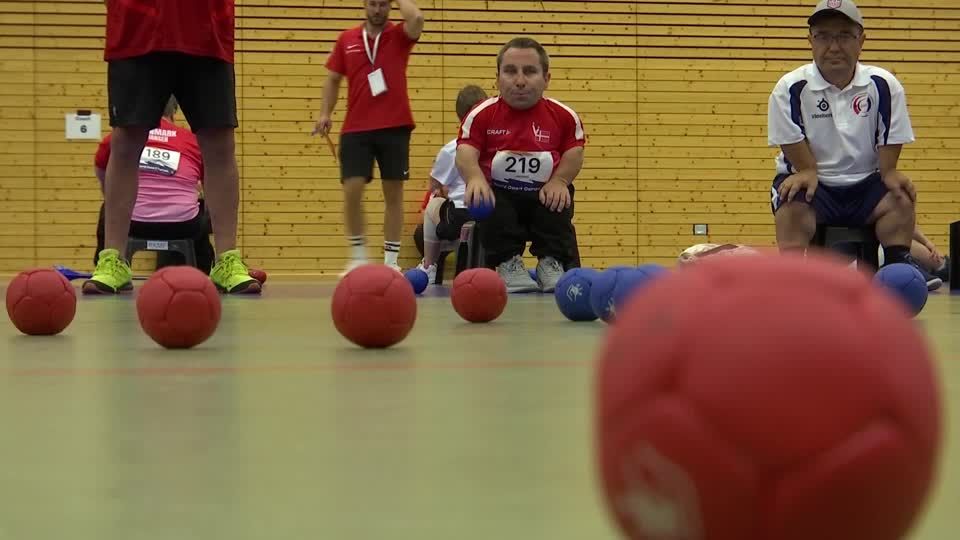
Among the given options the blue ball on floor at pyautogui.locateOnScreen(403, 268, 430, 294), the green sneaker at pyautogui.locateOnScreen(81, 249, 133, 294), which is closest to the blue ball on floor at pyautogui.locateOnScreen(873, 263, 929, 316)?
the green sneaker at pyautogui.locateOnScreen(81, 249, 133, 294)

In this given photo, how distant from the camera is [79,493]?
1322 mm

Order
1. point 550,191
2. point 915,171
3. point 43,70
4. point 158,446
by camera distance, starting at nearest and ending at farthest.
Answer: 1. point 158,446
2. point 550,191
3. point 43,70
4. point 915,171

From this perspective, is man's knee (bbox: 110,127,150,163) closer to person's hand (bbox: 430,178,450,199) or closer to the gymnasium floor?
the gymnasium floor

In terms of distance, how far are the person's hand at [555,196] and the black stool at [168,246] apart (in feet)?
8.37

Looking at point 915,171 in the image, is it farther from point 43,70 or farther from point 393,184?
point 43,70

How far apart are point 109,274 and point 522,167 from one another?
2.37 meters

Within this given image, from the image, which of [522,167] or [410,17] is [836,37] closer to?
[522,167]

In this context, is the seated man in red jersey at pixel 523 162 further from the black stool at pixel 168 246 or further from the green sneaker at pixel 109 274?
the black stool at pixel 168 246

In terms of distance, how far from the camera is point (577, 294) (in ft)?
13.4

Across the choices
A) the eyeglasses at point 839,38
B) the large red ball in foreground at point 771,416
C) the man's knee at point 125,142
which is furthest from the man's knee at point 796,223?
the large red ball in foreground at point 771,416

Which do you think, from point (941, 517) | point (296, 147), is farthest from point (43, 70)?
point (941, 517)

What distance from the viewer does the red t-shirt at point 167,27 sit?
16.0ft

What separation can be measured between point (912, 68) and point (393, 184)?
267 inches

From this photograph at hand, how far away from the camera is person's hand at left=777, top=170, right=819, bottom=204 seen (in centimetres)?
535
